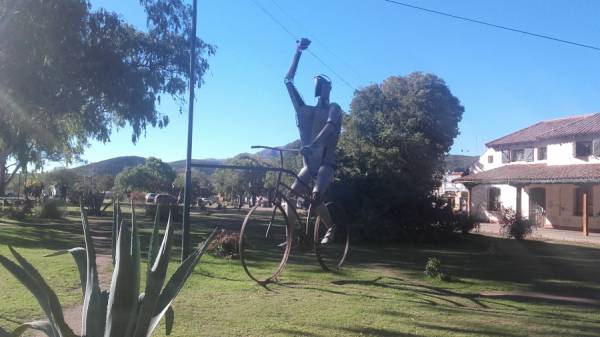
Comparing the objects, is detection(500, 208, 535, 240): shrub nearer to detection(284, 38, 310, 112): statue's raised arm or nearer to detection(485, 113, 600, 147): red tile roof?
detection(485, 113, 600, 147): red tile roof

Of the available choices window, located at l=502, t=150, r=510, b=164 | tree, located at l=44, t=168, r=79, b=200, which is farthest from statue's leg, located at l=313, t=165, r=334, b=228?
tree, located at l=44, t=168, r=79, b=200

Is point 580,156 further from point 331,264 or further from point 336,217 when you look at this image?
point 331,264

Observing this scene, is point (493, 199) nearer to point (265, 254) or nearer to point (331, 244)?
point (331, 244)

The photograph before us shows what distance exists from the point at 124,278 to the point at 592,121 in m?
30.6

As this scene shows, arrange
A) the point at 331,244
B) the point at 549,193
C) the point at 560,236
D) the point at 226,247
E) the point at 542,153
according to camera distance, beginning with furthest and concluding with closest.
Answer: the point at 542,153, the point at 549,193, the point at 560,236, the point at 331,244, the point at 226,247

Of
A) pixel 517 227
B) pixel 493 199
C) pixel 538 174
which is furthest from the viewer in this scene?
pixel 493 199

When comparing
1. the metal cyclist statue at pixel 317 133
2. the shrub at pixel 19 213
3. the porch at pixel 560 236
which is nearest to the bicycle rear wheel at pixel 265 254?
the metal cyclist statue at pixel 317 133

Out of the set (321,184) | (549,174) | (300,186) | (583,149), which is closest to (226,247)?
(300,186)

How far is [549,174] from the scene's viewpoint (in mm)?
26859

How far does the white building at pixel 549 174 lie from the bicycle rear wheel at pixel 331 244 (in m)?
10.4

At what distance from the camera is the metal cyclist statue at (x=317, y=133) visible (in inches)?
340

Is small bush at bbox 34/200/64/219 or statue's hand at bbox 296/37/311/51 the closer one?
statue's hand at bbox 296/37/311/51

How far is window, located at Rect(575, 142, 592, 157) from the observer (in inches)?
1071

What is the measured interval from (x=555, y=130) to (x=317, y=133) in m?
25.2
